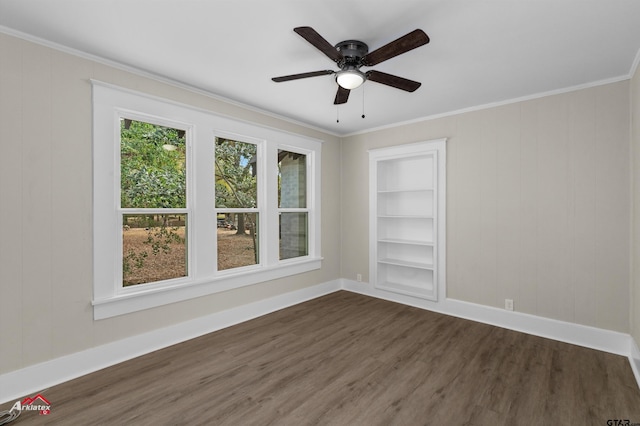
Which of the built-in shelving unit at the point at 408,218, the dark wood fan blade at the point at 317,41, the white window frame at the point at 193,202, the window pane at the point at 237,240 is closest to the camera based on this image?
the dark wood fan blade at the point at 317,41

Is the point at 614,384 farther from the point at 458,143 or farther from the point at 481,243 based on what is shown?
the point at 458,143

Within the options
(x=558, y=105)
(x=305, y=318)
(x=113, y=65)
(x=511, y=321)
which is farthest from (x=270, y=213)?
(x=558, y=105)

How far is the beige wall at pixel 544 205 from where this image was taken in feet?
9.74

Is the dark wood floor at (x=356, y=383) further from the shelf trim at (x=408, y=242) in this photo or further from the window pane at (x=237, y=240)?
the shelf trim at (x=408, y=242)

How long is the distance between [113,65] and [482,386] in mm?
4152

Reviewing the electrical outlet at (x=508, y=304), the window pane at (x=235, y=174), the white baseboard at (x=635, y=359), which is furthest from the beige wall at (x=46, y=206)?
the white baseboard at (x=635, y=359)

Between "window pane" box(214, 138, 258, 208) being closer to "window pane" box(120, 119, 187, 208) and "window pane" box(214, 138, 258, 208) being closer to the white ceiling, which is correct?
"window pane" box(120, 119, 187, 208)

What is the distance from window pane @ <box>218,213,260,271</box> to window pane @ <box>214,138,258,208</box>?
163 millimetres

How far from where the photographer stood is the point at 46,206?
2391 millimetres

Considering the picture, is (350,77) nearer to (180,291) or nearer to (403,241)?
(180,291)

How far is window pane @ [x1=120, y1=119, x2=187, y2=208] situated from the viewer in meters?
2.88

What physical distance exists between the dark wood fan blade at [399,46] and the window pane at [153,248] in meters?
2.43

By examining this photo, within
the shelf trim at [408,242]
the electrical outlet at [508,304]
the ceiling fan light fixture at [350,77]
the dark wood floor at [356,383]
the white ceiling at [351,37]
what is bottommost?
the dark wood floor at [356,383]

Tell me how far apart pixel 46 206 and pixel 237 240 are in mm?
1867
